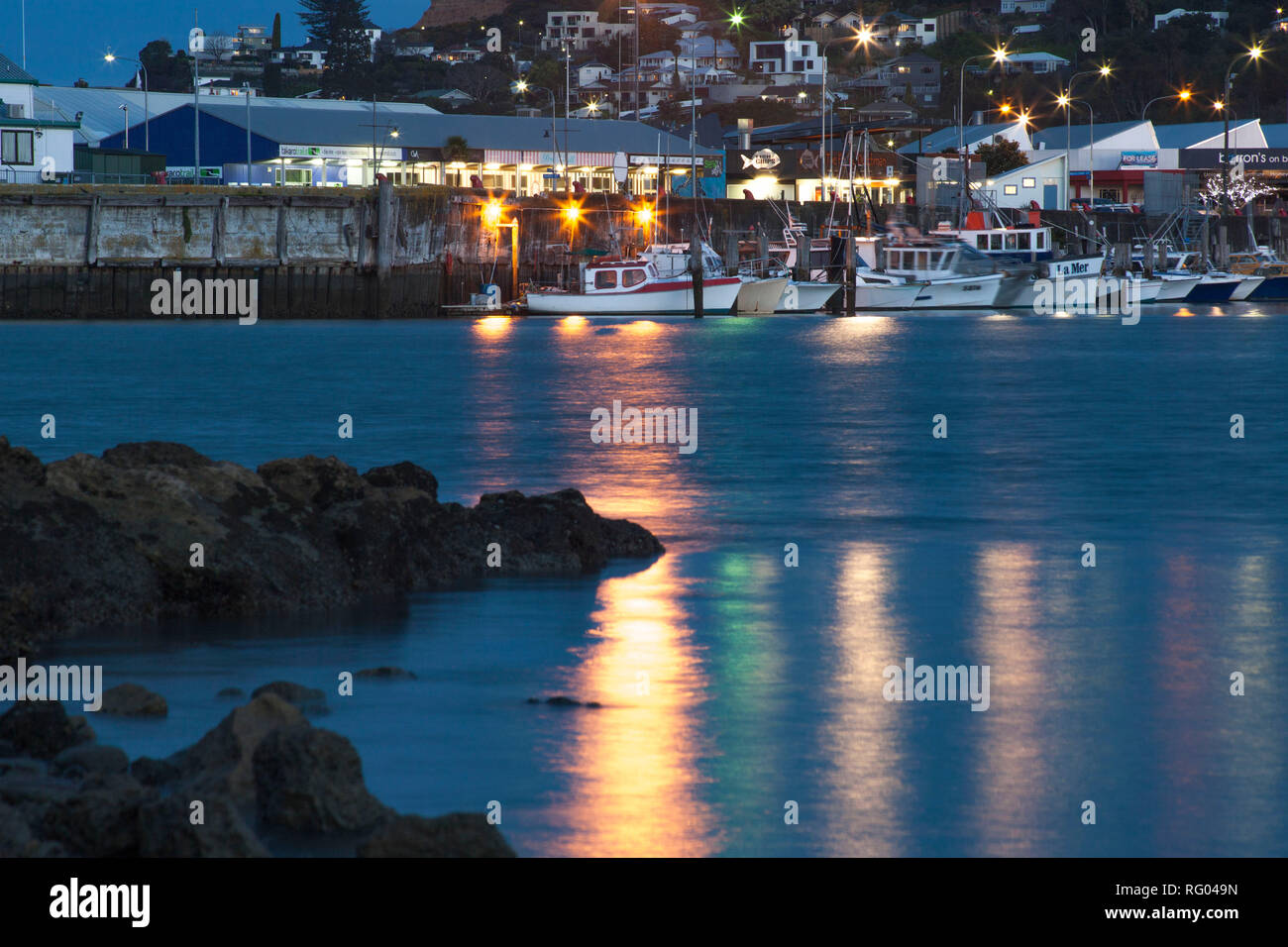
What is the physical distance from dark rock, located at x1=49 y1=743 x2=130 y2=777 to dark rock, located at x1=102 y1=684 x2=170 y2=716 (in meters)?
1.41

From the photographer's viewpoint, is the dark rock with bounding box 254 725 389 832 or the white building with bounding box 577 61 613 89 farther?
the white building with bounding box 577 61 613 89

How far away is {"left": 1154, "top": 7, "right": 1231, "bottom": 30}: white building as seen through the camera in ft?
511

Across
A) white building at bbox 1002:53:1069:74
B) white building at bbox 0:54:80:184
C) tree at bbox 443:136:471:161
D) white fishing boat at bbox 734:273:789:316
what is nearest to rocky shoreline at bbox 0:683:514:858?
white fishing boat at bbox 734:273:789:316

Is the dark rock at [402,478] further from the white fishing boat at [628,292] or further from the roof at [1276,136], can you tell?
the roof at [1276,136]

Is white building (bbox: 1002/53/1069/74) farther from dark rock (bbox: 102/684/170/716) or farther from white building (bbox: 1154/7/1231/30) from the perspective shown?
dark rock (bbox: 102/684/170/716)

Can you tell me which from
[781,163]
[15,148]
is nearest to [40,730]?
[15,148]

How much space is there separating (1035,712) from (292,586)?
5.97 m

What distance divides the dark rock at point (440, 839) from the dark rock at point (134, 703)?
3421 millimetres

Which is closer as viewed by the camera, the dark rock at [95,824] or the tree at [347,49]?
the dark rock at [95,824]

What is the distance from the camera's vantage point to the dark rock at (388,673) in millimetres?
11945

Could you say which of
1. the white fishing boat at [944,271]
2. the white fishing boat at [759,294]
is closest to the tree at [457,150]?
the white fishing boat at [759,294]

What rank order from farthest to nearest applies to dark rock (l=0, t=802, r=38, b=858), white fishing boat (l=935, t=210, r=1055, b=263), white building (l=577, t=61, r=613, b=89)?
1. white building (l=577, t=61, r=613, b=89)
2. white fishing boat (l=935, t=210, r=1055, b=263)
3. dark rock (l=0, t=802, r=38, b=858)

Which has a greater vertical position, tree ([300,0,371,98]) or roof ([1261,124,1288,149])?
tree ([300,0,371,98])
